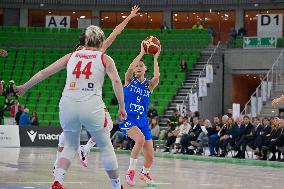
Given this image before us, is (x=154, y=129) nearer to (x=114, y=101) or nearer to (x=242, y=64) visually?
(x=114, y=101)

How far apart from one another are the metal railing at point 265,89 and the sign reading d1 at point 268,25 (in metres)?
4.14

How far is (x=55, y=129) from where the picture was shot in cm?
3219

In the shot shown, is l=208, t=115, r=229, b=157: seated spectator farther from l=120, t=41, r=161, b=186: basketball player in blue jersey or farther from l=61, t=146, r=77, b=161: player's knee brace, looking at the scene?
l=61, t=146, r=77, b=161: player's knee brace

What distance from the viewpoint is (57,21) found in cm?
4791

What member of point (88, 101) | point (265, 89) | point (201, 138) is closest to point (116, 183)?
point (88, 101)

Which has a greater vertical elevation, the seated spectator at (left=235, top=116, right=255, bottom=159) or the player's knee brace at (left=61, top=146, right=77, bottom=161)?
the player's knee brace at (left=61, top=146, right=77, bottom=161)

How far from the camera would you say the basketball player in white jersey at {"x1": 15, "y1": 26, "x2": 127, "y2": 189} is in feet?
29.3

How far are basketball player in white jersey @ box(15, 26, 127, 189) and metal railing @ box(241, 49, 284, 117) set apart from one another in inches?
966

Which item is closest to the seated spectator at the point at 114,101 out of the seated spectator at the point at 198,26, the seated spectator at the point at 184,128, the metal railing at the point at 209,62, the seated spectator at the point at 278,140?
the metal railing at the point at 209,62

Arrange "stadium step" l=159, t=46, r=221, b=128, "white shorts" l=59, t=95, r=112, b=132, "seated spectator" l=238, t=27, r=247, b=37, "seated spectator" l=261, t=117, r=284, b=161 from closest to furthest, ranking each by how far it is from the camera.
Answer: "white shorts" l=59, t=95, r=112, b=132
"seated spectator" l=261, t=117, r=284, b=161
"stadium step" l=159, t=46, r=221, b=128
"seated spectator" l=238, t=27, r=247, b=37

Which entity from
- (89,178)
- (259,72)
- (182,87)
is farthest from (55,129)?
(89,178)

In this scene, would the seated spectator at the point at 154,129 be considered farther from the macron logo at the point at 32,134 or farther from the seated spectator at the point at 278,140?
the seated spectator at the point at 278,140

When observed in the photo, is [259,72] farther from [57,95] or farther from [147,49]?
[147,49]

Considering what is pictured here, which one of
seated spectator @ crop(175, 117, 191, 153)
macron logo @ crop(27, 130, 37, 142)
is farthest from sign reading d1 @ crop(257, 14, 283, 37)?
macron logo @ crop(27, 130, 37, 142)
